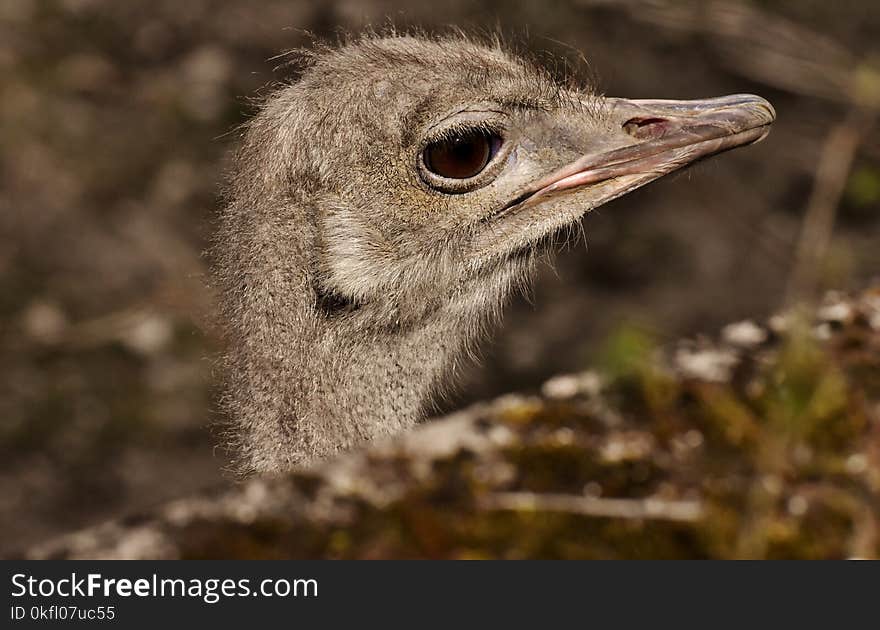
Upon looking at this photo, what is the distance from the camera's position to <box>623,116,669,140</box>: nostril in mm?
3459

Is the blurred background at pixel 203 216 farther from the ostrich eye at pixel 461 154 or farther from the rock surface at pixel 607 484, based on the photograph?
the rock surface at pixel 607 484

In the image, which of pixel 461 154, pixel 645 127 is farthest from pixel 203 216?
pixel 645 127

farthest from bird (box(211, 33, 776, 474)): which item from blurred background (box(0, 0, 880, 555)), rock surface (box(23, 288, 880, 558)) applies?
blurred background (box(0, 0, 880, 555))

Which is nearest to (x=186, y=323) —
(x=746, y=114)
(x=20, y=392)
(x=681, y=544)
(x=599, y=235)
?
(x=20, y=392)

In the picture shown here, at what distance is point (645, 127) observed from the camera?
3482mm

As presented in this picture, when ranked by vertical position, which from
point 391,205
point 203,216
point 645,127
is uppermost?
point 203,216

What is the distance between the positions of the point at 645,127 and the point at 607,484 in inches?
70.4

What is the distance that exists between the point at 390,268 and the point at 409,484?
1.45 m

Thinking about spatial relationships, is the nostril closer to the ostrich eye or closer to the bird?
the bird

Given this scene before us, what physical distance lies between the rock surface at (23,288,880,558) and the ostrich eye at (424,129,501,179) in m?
1.23

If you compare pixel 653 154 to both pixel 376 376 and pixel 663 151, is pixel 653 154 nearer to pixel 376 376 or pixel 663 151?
pixel 663 151

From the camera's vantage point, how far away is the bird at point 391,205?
3.30 metres

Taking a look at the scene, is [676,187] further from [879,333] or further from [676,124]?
[879,333]

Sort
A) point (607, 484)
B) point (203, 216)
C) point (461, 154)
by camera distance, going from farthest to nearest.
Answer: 1. point (203, 216)
2. point (461, 154)
3. point (607, 484)
